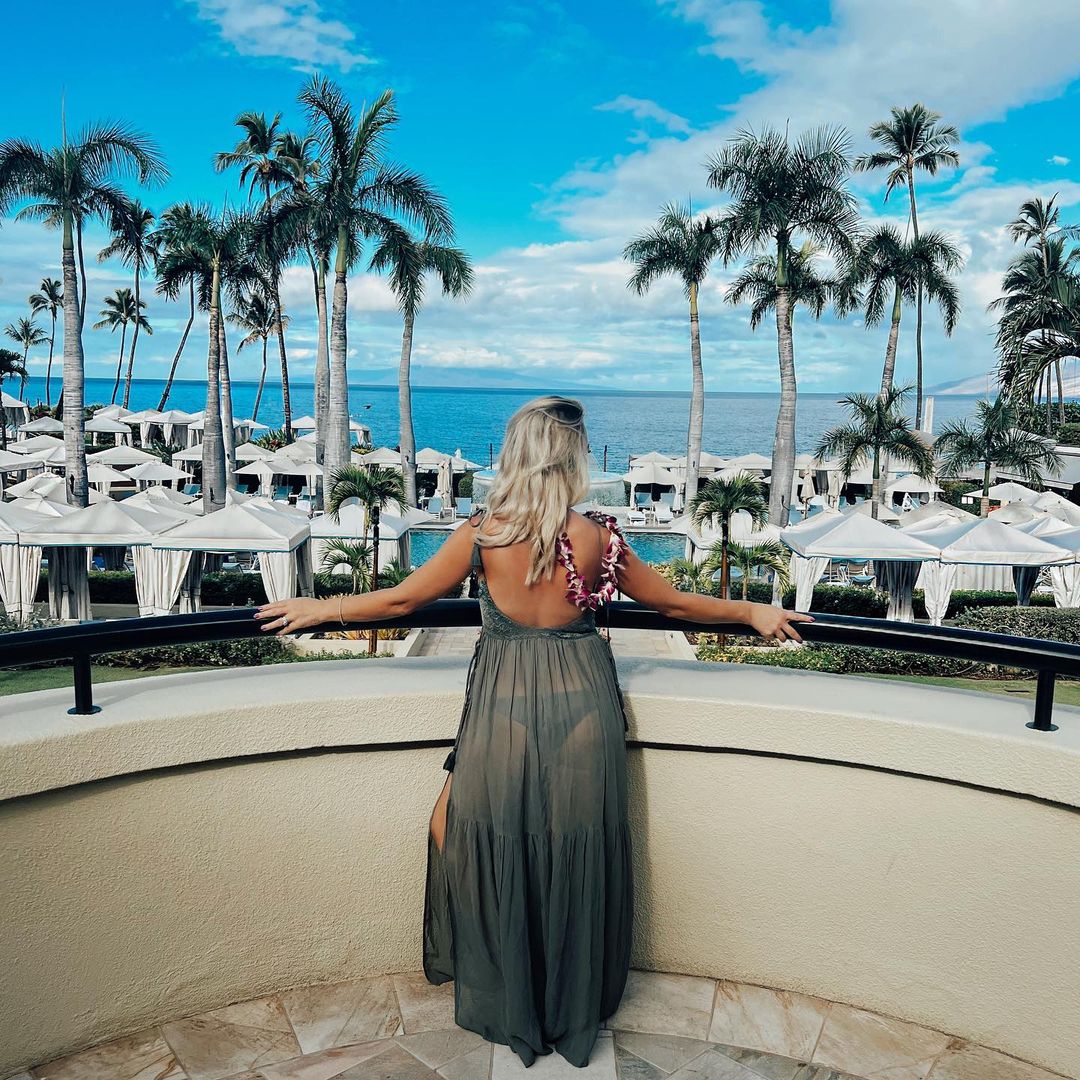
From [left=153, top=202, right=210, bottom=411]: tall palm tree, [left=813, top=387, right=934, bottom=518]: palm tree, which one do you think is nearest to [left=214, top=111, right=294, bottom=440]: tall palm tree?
[left=153, top=202, right=210, bottom=411]: tall palm tree

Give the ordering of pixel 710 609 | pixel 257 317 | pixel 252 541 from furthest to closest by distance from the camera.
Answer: pixel 257 317, pixel 252 541, pixel 710 609

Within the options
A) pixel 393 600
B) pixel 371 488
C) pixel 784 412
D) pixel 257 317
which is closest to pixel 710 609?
pixel 393 600

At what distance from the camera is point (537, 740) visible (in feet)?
6.59

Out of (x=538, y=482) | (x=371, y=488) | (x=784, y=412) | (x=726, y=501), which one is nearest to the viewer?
(x=538, y=482)

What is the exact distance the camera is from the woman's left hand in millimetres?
2086

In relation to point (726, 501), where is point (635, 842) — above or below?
below

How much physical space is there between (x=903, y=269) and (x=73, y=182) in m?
25.7

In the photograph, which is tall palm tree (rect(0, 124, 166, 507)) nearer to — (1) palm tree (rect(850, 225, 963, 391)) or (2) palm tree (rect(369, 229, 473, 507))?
(2) palm tree (rect(369, 229, 473, 507))

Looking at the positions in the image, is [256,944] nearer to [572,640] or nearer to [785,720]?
[572,640]

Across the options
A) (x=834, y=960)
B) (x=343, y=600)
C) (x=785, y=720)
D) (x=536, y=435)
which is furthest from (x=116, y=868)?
(x=834, y=960)

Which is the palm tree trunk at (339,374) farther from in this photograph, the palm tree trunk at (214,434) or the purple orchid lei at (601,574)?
the purple orchid lei at (601,574)

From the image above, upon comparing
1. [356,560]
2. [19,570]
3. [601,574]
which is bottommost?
[19,570]

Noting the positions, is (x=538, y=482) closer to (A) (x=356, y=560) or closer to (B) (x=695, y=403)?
(A) (x=356, y=560)

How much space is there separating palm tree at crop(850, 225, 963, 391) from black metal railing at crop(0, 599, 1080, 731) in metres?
30.3
